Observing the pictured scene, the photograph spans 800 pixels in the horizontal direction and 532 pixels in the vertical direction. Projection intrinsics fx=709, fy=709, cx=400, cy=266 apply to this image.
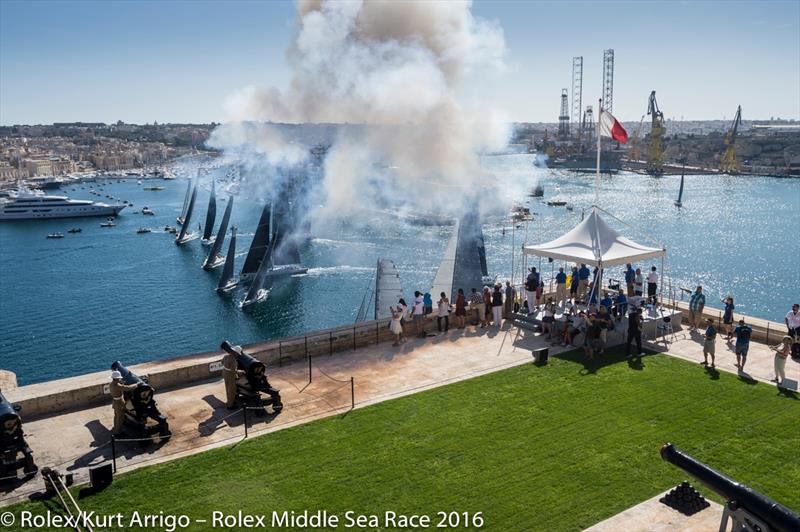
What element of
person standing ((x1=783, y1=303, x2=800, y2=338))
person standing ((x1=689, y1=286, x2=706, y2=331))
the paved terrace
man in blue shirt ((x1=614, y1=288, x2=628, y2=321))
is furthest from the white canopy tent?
person standing ((x1=783, y1=303, x2=800, y2=338))

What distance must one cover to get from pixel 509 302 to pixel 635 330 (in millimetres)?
3427

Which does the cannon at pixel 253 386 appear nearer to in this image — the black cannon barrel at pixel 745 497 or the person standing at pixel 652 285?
the black cannon barrel at pixel 745 497

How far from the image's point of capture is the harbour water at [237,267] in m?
34.0

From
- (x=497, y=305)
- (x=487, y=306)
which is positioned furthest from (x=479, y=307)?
(x=497, y=305)

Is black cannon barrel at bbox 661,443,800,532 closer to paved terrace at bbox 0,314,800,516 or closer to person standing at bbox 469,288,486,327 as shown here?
paved terrace at bbox 0,314,800,516

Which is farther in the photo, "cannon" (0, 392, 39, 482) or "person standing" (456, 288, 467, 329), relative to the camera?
"person standing" (456, 288, 467, 329)

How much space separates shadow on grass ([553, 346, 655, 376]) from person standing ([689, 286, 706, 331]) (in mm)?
2013

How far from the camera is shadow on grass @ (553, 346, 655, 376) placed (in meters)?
12.7

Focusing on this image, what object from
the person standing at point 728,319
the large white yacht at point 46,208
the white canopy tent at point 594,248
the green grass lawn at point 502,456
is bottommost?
the large white yacht at point 46,208

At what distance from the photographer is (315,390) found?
1164 centimetres

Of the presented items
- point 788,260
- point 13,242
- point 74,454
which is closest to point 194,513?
point 74,454

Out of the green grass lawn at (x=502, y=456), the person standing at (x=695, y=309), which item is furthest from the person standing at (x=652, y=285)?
the green grass lawn at (x=502, y=456)

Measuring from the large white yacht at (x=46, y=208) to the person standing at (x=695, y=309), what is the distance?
86163mm

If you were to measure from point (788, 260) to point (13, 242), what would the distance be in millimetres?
70689
